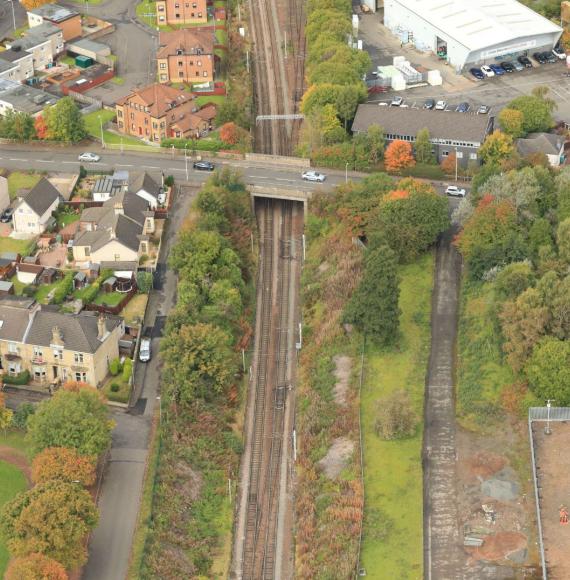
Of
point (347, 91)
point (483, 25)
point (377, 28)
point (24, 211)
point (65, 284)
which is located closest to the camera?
point (65, 284)

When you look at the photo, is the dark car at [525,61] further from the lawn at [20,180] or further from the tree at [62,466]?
the tree at [62,466]

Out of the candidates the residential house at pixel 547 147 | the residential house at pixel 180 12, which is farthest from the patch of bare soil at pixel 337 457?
the residential house at pixel 180 12

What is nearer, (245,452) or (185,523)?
(185,523)

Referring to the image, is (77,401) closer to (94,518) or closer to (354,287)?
(94,518)

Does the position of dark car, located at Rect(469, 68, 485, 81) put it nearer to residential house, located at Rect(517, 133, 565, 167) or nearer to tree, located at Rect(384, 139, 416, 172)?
residential house, located at Rect(517, 133, 565, 167)

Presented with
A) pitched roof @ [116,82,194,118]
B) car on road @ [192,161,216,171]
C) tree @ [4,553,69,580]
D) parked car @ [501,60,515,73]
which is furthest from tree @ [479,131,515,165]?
tree @ [4,553,69,580]

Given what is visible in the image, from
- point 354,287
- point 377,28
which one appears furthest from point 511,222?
point 377,28

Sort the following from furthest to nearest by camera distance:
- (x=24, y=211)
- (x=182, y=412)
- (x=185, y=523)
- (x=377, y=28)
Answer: (x=377, y=28) → (x=24, y=211) → (x=182, y=412) → (x=185, y=523)

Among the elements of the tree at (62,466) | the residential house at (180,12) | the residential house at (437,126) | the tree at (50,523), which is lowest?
the residential house at (180,12)
